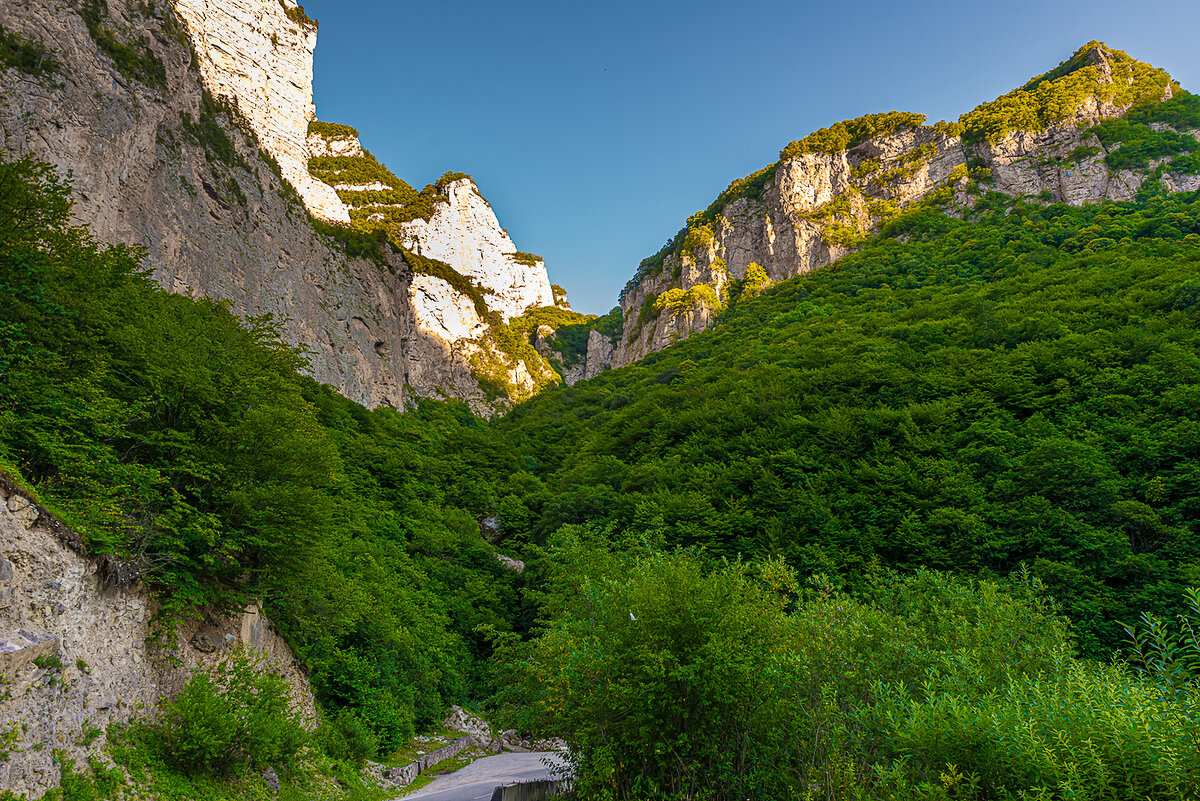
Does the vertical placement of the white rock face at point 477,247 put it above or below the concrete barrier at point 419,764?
above

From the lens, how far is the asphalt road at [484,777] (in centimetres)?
1293

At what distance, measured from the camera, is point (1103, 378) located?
27969mm

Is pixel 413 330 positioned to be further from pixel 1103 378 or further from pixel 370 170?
pixel 1103 378

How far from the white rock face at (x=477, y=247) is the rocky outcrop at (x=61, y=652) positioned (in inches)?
3040

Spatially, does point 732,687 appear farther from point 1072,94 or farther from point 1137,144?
point 1072,94

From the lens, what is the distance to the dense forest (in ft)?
30.3

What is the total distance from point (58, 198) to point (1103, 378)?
40476mm

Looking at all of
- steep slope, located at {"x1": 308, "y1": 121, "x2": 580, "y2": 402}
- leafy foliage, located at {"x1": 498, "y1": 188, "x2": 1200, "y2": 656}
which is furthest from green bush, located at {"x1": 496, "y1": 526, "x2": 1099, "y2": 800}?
steep slope, located at {"x1": 308, "y1": 121, "x2": 580, "y2": 402}

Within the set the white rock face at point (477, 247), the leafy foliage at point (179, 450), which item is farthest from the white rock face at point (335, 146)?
the leafy foliage at point (179, 450)

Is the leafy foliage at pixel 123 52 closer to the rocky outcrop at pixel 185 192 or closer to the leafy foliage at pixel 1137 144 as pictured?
the rocky outcrop at pixel 185 192

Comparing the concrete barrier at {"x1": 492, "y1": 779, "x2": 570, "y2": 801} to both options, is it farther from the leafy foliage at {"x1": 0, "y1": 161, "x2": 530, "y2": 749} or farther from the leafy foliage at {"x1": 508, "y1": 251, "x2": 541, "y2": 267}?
the leafy foliage at {"x1": 508, "y1": 251, "x2": 541, "y2": 267}

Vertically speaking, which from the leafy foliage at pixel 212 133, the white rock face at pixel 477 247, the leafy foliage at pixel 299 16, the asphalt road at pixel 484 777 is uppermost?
the leafy foliage at pixel 299 16

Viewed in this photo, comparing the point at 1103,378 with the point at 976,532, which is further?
the point at 1103,378

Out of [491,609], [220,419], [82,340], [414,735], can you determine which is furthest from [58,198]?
[491,609]
